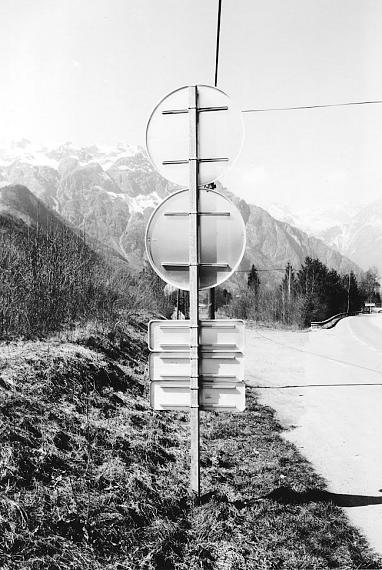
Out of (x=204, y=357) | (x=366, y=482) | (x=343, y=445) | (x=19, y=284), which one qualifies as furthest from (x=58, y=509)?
(x=19, y=284)

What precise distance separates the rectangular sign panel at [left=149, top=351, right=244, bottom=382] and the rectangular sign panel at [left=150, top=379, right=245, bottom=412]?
2.2 inches

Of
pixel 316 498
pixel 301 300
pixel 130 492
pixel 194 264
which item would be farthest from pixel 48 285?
pixel 301 300

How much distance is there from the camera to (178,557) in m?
3.15

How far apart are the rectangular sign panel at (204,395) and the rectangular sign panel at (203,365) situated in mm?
56

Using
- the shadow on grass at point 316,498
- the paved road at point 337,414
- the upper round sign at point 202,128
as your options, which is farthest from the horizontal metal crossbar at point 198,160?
the paved road at point 337,414

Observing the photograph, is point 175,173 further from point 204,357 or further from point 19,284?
point 19,284

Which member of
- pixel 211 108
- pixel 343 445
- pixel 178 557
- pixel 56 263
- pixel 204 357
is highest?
pixel 211 108

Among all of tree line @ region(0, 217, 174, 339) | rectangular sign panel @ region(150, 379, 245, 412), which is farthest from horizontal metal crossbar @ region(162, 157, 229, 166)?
tree line @ region(0, 217, 174, 339)

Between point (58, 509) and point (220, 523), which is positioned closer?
point (58, 509)

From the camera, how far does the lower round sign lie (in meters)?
3.52

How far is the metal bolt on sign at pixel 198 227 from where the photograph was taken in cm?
354

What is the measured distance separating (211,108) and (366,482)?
3868 mm

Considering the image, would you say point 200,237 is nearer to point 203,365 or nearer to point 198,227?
point 198,227

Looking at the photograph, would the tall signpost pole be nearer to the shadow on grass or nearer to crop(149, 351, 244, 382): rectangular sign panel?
crop(149, 351, 244, 382): rectangular sign panel
